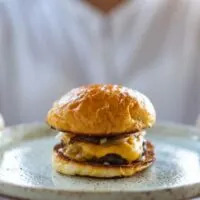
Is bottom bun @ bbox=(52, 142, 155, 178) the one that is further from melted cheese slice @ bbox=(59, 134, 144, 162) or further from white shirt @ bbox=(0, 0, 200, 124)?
white shirt @ bbox=(0, 0, 200, 124)

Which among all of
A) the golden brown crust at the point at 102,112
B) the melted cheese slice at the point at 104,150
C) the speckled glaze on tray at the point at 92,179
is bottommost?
the speckled glaze on tray at the point at 92,179

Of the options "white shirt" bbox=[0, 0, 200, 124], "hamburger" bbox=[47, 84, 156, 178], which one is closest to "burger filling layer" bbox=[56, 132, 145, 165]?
"hamburger" bbox=[47, 84, 156, 178]

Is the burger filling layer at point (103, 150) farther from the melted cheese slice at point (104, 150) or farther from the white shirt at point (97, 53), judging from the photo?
the white shirt at point (97, 53)

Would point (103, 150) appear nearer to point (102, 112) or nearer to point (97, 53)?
point (102, 112)

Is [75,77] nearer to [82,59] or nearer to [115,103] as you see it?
[82,59]

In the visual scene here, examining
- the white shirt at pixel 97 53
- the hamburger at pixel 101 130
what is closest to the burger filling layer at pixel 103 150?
the hamburger at pixel 101 130

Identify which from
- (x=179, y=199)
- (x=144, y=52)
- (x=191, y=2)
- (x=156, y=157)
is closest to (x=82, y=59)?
(x=144, y=52)

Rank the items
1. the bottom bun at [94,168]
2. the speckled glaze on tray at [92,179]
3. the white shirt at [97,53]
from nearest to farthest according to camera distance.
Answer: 1. the speckled glaze on tray at [92,179]
2. the bottom bun at [94,168]
3. the white shirt at [97,53]
